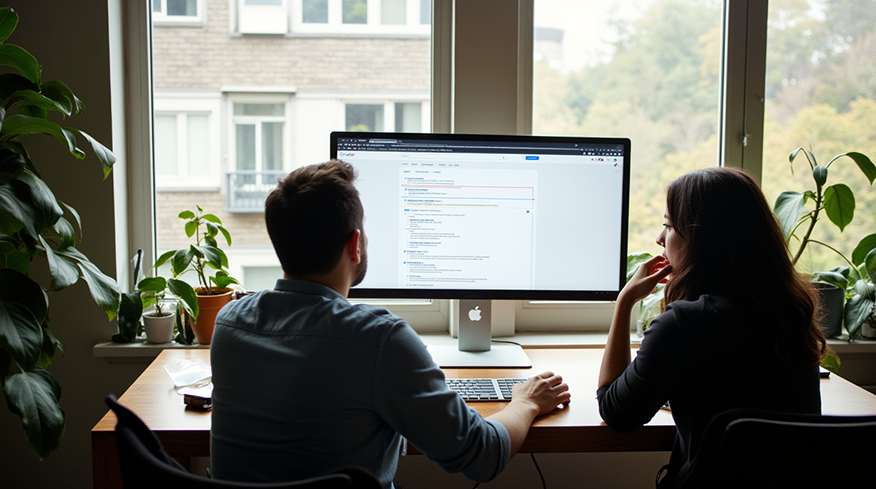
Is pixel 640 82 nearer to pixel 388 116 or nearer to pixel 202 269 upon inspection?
pixel 388 116

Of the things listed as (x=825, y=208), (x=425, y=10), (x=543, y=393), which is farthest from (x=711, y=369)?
(x=425, y=10)

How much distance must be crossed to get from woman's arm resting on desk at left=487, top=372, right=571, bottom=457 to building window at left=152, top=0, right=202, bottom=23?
1.55 m

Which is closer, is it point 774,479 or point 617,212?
point 774,479

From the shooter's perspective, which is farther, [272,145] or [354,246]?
[272,145]

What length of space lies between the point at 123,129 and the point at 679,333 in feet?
5.58

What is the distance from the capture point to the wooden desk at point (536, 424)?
1109 mm

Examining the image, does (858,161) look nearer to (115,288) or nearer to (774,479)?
(774,479)

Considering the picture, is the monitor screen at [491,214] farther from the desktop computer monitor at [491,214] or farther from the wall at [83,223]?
the wall at [83,223]

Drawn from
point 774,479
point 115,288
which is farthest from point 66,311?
Answer: point 774,479

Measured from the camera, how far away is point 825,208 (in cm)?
180

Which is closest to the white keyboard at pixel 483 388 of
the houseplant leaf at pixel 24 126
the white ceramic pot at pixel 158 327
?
the white ceramic pot at pixel 158 327

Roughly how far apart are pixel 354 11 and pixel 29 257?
118 centimetres

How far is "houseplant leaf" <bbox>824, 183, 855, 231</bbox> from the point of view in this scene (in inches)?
70.1

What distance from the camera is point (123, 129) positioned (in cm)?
187
